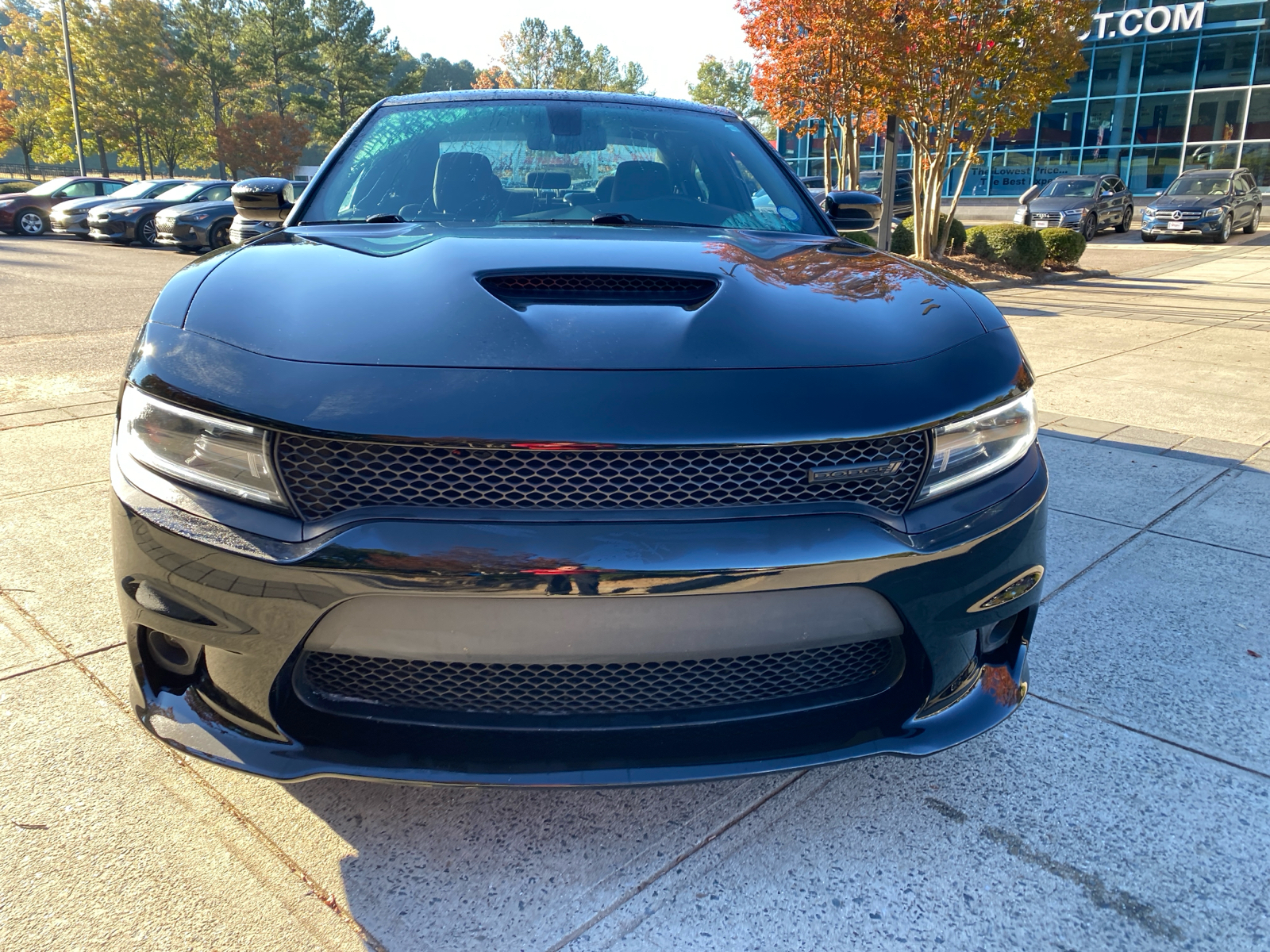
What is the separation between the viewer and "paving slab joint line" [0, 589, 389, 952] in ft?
5.36

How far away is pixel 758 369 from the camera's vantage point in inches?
60.2

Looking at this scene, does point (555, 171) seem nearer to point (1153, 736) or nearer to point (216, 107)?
point (1153, 736)

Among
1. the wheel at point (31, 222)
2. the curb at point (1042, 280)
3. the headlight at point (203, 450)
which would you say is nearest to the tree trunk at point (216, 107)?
the wheel at point (31, 222)

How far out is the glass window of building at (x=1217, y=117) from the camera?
27766mm

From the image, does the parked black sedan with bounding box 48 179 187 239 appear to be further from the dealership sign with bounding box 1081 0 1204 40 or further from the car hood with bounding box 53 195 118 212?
the dealership sign with bounding box 1081 0 1204 40

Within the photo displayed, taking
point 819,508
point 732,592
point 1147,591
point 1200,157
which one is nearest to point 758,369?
point 819,508

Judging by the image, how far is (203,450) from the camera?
151cm

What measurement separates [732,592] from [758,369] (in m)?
0.39

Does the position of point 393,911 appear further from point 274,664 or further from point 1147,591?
point 1147,591

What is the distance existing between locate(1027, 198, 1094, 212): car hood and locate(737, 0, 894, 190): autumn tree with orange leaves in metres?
7.54

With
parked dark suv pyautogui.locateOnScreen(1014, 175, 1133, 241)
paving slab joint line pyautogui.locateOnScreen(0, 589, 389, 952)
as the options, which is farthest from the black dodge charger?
parked dark suv pyautogui.locateOnScreen(1014, 175, 1133, 241)

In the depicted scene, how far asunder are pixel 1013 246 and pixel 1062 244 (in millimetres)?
1592

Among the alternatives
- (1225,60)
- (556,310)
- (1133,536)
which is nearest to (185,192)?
(1133,536)

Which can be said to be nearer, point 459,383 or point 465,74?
point 459,383
